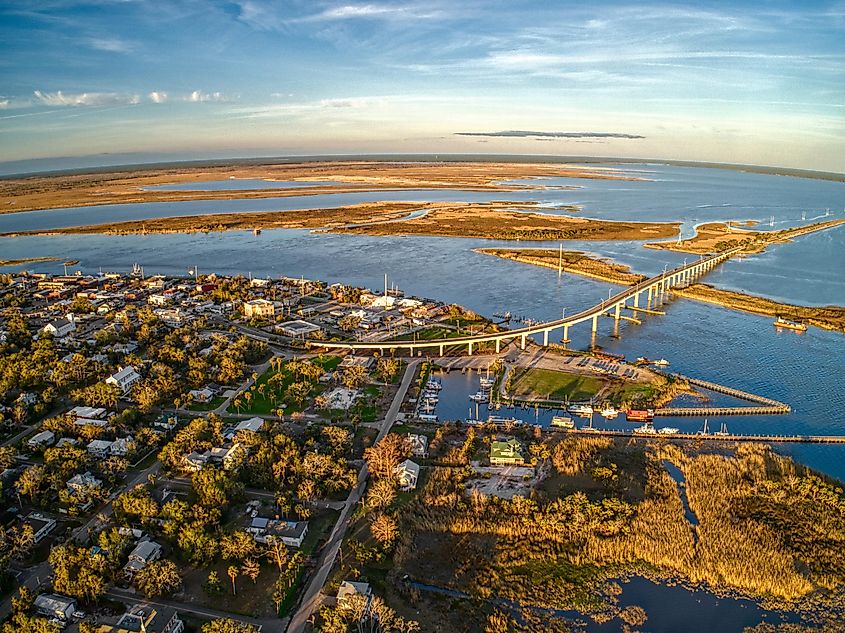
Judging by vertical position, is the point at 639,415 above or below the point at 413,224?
below

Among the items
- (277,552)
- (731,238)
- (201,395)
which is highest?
(731,238)

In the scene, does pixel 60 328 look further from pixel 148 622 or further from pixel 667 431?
pixel 667 431

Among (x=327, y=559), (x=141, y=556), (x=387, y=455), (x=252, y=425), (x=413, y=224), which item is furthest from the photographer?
(x=413, y=224)

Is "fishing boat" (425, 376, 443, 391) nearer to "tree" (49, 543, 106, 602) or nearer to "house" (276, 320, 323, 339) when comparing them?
"house" (276, 320, 323, 339)

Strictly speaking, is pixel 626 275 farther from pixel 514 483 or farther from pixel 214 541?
pixel 214 541

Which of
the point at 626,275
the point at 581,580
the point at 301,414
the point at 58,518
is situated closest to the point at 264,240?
the point at 626,275

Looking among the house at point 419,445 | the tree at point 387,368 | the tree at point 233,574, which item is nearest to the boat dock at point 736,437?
the house at point 419,445

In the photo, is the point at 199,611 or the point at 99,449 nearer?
the point at 199,611

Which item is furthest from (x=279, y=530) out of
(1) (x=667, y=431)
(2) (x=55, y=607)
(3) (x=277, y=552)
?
(1) (x=667, y=431)
